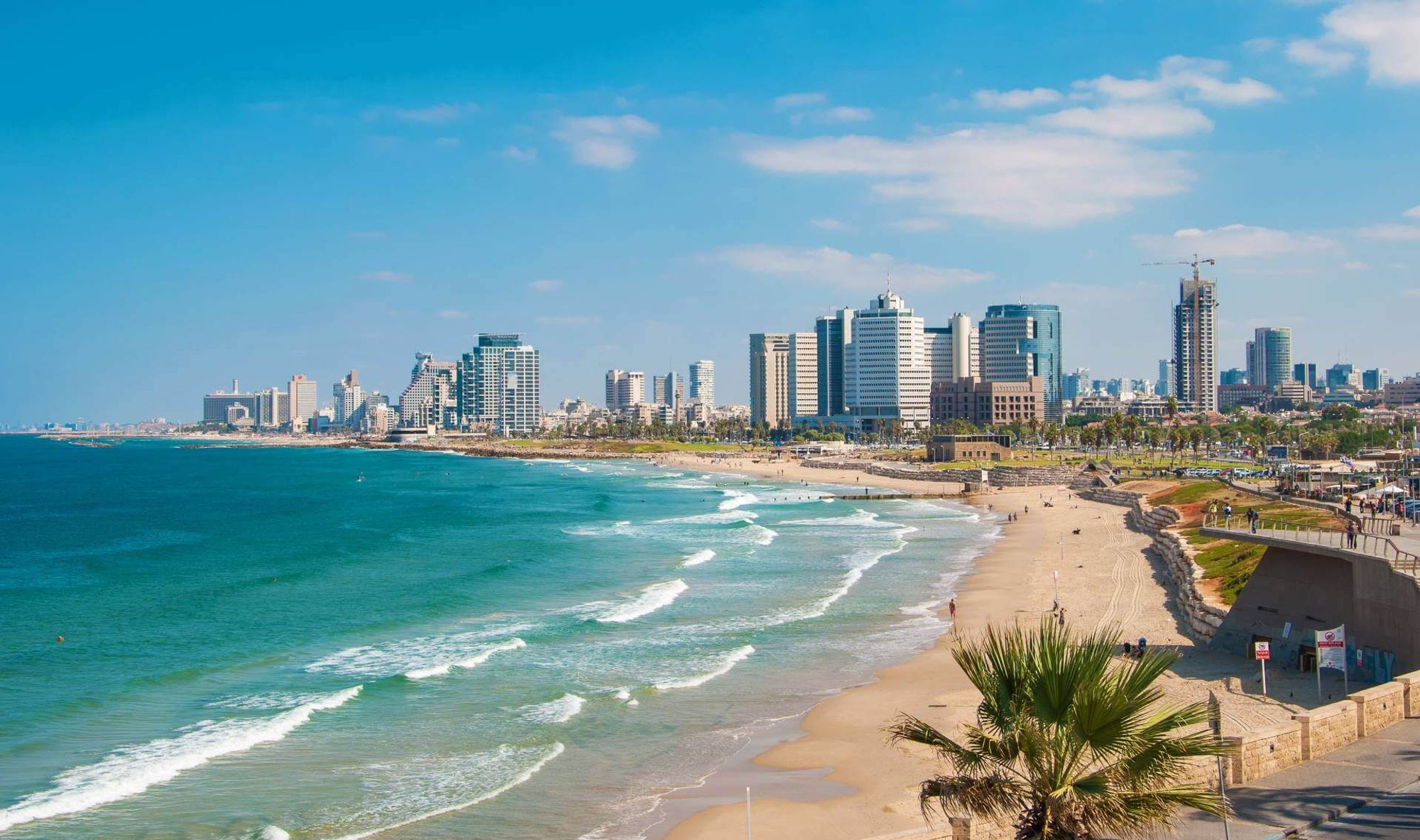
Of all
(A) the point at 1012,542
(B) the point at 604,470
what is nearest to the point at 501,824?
(A) the point at 1012,542

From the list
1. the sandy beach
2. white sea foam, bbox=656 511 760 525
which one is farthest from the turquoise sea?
white sea foam, bbox=656 511 760 525

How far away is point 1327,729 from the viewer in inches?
699

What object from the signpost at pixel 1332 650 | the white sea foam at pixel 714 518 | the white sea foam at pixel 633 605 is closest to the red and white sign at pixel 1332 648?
the signpost at pixel 1332 650

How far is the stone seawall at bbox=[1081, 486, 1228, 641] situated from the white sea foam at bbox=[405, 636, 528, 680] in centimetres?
2320

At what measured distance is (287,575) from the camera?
57844 mm

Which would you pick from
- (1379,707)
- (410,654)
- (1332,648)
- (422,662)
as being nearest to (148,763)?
(422,662)

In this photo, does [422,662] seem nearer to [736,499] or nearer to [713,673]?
[713,673]

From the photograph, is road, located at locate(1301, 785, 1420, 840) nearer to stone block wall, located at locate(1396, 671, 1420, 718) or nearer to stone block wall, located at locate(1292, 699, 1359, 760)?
stone block wall, located at locate(1292, 699, 1359, 760)

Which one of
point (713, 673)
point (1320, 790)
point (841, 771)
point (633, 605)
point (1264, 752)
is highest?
point (1264, 752)

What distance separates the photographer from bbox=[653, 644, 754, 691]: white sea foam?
3253 cm

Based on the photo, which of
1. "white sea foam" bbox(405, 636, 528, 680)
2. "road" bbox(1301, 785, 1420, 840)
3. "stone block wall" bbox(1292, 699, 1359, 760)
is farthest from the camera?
"white sea foam" bbox(405, 636, 528, 680)

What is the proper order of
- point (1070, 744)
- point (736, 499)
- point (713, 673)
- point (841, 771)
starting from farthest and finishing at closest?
point (736, 499) < point (713, 673) < point (841, 771) < point (1070, 744)

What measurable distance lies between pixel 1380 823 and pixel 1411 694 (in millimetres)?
5805

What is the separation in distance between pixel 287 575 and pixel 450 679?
28.4 m
